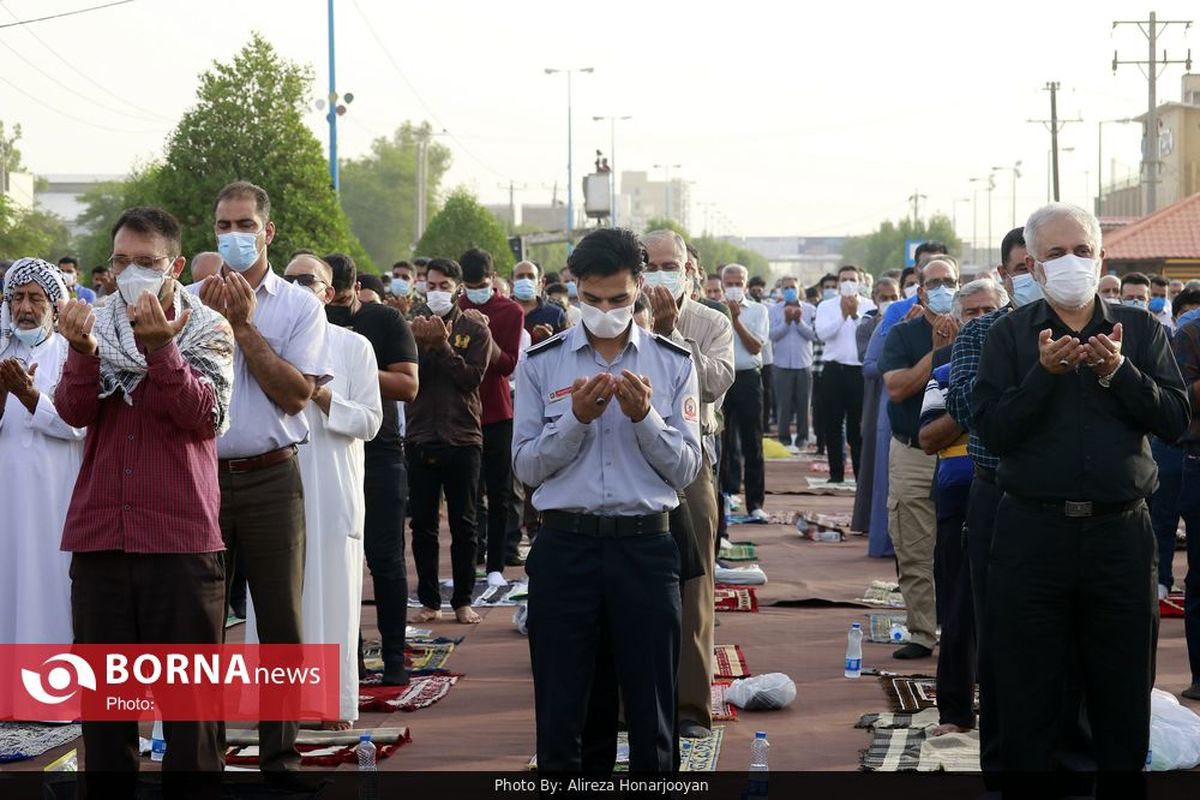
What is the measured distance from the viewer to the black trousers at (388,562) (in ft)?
31.4

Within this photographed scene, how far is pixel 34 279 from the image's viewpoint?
28.2 feet

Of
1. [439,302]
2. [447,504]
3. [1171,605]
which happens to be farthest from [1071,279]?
[1171,605]

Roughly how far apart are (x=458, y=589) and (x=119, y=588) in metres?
5.48

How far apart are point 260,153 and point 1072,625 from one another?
22.4 metres

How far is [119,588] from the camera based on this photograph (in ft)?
20.3

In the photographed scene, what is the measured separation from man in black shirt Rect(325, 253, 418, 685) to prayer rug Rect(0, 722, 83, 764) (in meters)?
1.75

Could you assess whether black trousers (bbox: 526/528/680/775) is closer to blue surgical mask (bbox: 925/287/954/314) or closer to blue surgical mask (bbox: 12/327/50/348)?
blue surgical mask (bbox: 12/327/50/348)

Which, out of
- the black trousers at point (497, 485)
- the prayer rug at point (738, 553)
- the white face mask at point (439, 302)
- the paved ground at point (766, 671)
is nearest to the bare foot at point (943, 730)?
the paved ground at point (766, 671)

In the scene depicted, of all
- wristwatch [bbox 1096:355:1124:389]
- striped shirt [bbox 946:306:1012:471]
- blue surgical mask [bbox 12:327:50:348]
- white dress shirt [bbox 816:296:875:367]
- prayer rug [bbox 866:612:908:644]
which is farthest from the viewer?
white dress shirt [bbox 816:296:875:367]

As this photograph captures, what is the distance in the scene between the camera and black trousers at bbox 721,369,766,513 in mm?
16719

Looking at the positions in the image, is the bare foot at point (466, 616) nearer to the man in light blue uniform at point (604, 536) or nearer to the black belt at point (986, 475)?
the black belt at point (986, 475)

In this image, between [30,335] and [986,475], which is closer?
[986,475]

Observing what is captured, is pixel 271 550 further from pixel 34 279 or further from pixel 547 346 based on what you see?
pixel 34 279

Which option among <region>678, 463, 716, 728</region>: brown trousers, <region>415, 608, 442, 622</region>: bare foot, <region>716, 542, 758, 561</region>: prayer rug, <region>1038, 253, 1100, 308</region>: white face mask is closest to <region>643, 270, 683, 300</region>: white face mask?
<region>678, 463, 716, 728</region>: brown trousers
